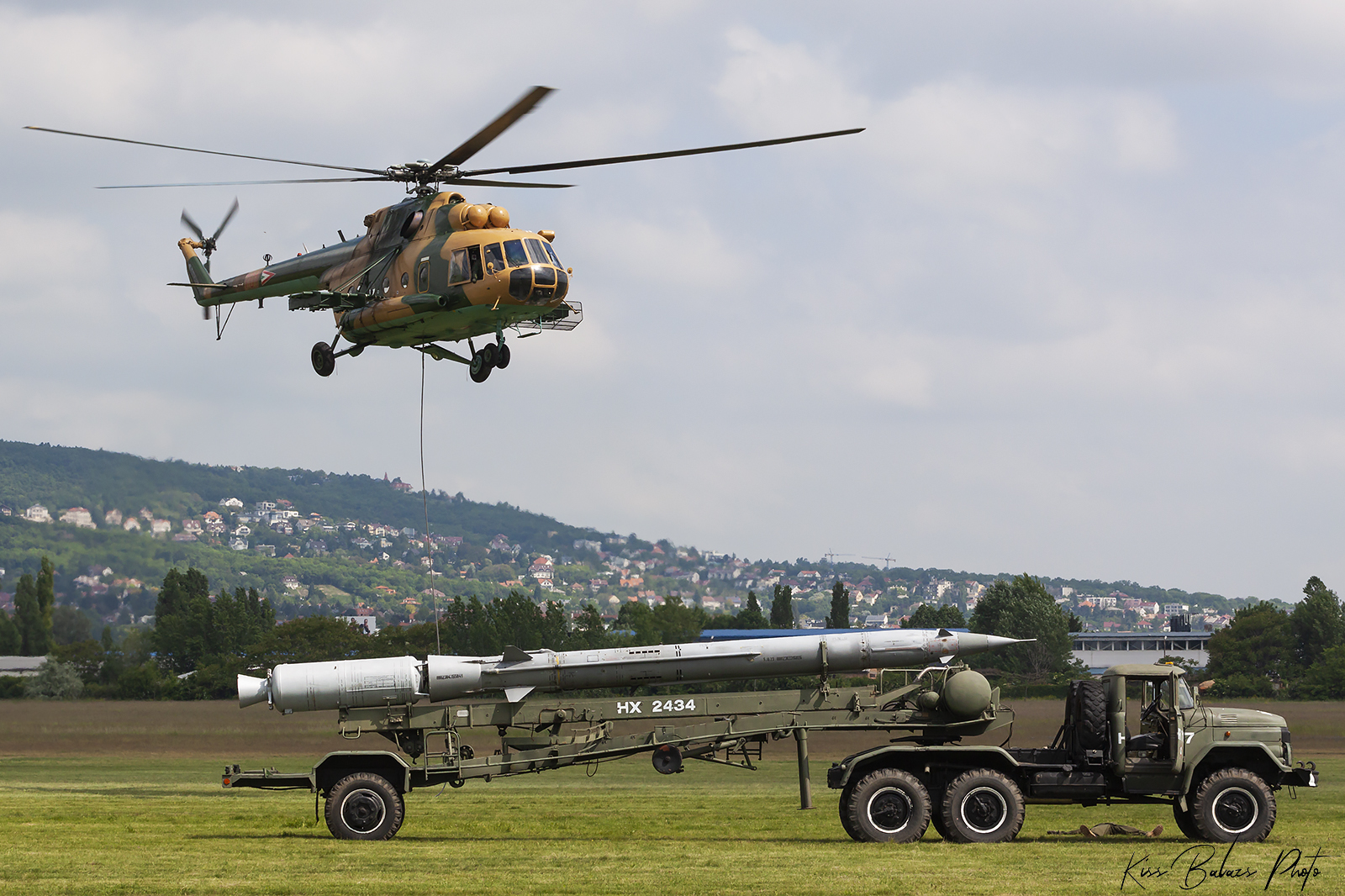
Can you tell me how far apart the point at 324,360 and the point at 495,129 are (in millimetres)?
7132

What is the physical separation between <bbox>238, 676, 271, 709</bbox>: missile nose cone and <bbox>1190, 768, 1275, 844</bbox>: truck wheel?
14.5 m

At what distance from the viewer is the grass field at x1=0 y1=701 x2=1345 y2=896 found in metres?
17.4

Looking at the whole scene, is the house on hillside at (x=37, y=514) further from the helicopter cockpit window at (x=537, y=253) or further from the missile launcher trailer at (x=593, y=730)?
the missile launcher trailer at (x=593, y=730)

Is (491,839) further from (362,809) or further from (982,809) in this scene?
(982,809)

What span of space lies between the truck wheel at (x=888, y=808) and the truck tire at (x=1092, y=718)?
2.47 m

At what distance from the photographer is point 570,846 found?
21609 mm

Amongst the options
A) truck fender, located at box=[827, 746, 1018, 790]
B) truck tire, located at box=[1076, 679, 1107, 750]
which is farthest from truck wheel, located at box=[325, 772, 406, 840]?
truck tire, located at box=[1076, 679, 1107, 750]

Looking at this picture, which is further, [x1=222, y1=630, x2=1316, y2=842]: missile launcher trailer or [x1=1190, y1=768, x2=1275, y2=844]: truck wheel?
[x1=222, y1=630, x2=1316, y2=842]: missile launcher trailer

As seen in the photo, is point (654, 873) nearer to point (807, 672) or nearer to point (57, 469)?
point (807, 672)

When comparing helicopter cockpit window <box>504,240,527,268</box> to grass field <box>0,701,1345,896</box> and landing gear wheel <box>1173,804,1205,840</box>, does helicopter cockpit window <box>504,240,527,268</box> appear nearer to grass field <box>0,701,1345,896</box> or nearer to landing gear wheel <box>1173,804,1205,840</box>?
grass field <box>0,701,1345,896</box>

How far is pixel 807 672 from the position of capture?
2481 cm

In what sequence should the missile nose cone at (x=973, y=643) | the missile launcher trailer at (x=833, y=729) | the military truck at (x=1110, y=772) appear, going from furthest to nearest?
the missile nose cone at (x=973, y=643) < the missile launcher trailer at (x=833, y=729) < the military truck at (x=1110, y=772)

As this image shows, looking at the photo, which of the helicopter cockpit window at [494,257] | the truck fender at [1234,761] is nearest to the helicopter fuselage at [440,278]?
the helicopter cockpit window at [494,257]

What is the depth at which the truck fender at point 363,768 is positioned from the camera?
23.0 metres
